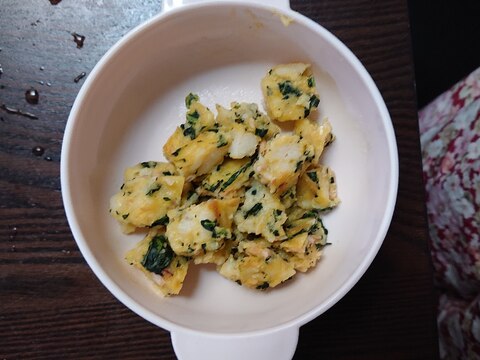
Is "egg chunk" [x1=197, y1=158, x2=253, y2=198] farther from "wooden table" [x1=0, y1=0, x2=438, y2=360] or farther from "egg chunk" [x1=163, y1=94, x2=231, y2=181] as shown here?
"wooden table" [x1=0, y1=0, x2=438, y2=360]

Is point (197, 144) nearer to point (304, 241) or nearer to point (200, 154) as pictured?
point (200, 154)

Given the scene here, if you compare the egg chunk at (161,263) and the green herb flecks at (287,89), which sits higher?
the green herb flecks at (287,89)

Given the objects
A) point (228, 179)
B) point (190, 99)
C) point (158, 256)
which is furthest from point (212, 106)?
point (158, 256)

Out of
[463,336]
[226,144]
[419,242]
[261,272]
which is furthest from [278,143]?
[463,336]

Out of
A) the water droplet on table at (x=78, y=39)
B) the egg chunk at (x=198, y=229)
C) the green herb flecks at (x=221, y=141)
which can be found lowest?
the egg chunk at (x=198, y=229)

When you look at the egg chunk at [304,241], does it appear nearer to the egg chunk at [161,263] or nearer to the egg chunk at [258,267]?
the egg chunk at [258,267]

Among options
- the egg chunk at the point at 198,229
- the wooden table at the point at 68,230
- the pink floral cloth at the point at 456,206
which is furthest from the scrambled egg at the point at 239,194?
the pink floral cloth at the point at 456,206

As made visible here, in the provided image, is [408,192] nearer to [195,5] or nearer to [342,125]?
[342,125]
